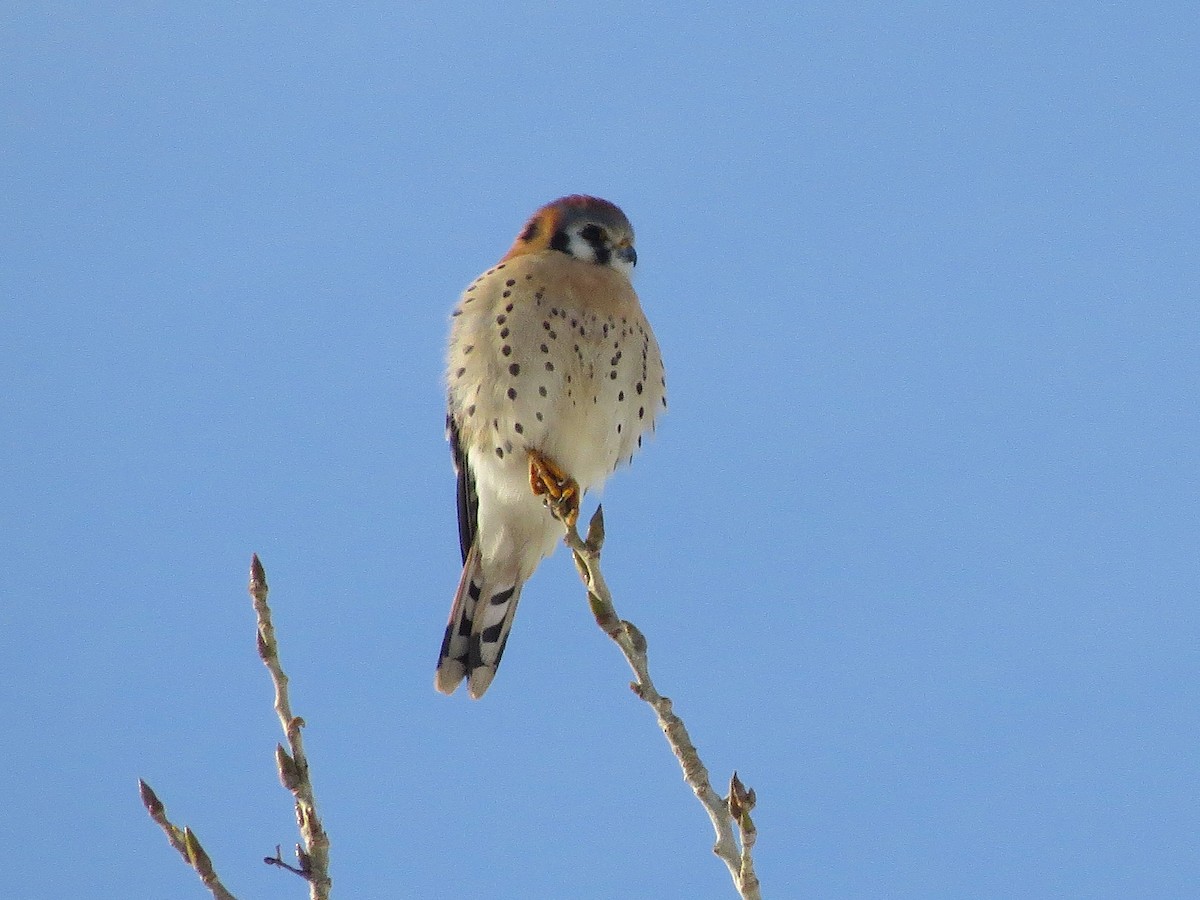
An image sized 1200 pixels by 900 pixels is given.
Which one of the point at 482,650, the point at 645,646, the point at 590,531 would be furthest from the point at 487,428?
the point at 645,646

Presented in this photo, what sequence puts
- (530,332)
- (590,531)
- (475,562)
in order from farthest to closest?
(475,562), (530,332), (590,531)

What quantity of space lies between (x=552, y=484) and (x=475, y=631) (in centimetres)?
82

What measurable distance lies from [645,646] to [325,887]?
92 cm

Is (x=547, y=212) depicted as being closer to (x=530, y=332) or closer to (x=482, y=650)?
(x=530, y=332)

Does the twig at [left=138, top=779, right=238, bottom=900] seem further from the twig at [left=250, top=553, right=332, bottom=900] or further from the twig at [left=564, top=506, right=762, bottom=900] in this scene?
the twig at [left=564, top=506, right=762, bottom=900]

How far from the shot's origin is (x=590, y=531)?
3.74m

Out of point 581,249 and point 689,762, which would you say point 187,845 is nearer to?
point 689,762

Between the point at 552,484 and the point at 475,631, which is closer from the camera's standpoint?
the point at 552,484

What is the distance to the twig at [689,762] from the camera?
293 cm

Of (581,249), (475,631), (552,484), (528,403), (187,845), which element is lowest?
(187,845)

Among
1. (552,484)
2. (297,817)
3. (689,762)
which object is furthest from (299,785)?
(552,484)

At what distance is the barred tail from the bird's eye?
1323mm

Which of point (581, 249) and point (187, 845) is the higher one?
point (581, 249)

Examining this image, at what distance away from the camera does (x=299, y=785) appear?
2871 millimetres
